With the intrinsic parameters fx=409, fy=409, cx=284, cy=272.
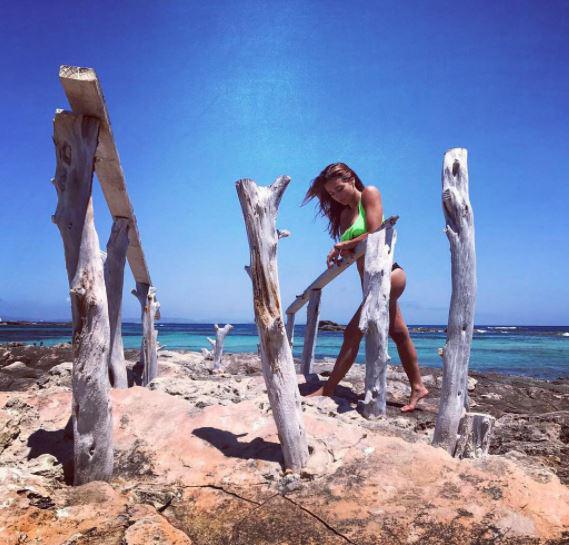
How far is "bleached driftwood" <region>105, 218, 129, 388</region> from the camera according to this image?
4676 millimetres

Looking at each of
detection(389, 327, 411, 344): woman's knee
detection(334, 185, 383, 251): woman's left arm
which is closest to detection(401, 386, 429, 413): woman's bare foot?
detection(389, 327, 411, 344): woman's knee

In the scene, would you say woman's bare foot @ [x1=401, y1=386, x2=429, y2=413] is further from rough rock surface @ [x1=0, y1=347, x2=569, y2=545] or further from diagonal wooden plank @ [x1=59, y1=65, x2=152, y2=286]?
diagonal wooden plank @ [x1=59, y1=65, x2=152, y2=286]

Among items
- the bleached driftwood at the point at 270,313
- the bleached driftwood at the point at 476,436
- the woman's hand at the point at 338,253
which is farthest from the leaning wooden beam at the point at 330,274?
the bleached driftwood at the point at 476,436

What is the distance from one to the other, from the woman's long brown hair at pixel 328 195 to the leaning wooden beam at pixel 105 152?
225 cm

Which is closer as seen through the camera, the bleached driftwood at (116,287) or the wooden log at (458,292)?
the wooden log at (458,292)

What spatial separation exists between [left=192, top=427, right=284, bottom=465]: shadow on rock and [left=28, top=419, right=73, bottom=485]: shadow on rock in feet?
3.20

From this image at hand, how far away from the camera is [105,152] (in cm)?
375

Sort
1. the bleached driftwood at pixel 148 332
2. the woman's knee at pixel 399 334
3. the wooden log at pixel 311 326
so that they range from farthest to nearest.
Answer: the wooden log at pixel 311 326 < the bleached driftwood at pixel 148 332 < the woman's knee at pixel 399 334

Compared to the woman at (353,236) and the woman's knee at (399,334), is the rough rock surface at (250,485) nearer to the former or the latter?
the woman at (353,236)

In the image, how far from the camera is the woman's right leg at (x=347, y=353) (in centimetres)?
480

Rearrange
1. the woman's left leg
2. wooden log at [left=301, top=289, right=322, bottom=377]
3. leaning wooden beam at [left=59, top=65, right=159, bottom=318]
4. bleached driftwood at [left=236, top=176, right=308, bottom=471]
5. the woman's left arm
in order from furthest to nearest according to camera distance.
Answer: wooden log at [left=301, top=289, right=322, bottom=377], the woman's left leg, the woman's left arm, bleached driftwood at [left=236, top=176, right=308, bottom=471], leaning wooden beam at [left=59, top=65, right=159, bottom=318]

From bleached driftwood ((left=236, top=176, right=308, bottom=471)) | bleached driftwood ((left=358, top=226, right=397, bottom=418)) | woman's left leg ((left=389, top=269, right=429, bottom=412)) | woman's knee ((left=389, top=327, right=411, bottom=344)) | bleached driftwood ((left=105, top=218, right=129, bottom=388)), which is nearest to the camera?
bleached driftwood ((left=236, top=176, right=308, bottom=471))

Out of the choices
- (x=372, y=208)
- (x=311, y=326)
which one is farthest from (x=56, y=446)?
(x=311, y=326)

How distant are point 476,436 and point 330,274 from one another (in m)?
2.83
